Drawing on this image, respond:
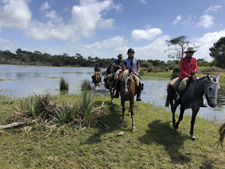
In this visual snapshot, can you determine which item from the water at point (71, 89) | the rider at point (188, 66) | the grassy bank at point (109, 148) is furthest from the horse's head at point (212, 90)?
the grassy bank at point (109, 148)

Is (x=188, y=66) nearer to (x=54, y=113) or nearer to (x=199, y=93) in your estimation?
(x=199, y=93)

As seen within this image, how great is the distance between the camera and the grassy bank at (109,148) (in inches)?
131

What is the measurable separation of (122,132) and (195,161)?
2215mm

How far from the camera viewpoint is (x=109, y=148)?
12.8ft

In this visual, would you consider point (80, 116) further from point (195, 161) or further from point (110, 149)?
point (195, 161)

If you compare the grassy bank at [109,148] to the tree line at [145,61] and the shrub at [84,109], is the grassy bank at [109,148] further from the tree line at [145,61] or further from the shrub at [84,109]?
the tree line at [145,61]

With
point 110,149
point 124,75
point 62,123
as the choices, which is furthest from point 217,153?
point 62,123

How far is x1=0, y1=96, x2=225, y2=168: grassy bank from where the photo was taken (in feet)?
10.9

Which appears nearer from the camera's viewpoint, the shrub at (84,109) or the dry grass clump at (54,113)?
the dry grass clump at (54,113)

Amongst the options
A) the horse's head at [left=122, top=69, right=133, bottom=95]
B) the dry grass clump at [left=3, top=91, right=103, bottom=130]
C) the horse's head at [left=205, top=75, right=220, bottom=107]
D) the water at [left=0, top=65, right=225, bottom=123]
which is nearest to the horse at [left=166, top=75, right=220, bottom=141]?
the horse's head at [left=205, top=75, right=220, bottom=107]

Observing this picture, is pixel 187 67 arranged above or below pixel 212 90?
above

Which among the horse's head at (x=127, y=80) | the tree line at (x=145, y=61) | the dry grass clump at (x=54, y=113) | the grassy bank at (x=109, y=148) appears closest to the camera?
the grassy bank at (x=109, y=148)

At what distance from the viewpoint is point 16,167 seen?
303 centimetres

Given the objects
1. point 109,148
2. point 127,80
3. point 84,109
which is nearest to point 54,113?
point 84,109
